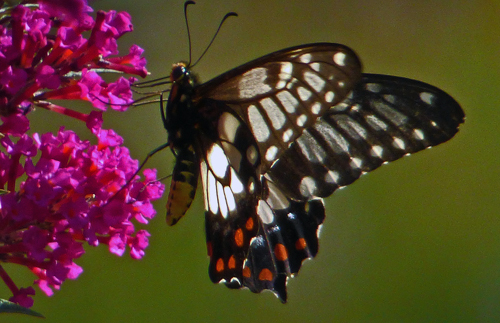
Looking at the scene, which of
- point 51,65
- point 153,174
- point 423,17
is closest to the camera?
point 51,65

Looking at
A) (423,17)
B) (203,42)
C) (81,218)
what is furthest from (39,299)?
(423,17)

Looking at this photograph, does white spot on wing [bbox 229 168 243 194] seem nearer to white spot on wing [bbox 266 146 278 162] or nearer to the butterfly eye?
white spot on wing [bbox 266 146 278 162]

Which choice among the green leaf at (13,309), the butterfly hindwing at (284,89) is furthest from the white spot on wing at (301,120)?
the green leaf at (13,309)

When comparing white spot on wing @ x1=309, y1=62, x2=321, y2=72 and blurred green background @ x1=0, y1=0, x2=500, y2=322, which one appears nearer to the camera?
white spot on wing @ x1=309, y1=62, x2=321, y2=72

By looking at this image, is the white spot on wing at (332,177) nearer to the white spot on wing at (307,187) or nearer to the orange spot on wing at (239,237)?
the white spot on wing at (307,187)

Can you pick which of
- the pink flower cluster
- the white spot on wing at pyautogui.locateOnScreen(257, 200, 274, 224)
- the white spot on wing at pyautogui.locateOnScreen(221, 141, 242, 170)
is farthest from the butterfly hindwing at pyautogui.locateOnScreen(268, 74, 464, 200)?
the pink flower cluster

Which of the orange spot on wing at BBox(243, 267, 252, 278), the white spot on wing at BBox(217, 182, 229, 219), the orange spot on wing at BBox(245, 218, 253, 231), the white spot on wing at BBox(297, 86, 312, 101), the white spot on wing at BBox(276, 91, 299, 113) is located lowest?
the orange spot on wing at BBox(243, 267, 252, 278)

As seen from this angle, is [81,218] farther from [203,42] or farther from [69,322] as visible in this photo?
[203,42]
